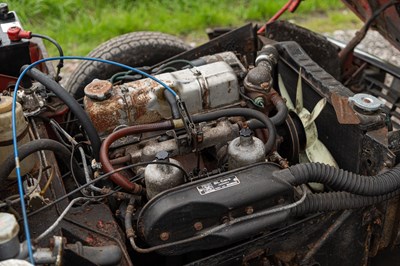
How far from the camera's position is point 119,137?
2.25 meters

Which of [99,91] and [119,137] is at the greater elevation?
[99,91]

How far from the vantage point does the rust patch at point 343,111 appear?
236 cm

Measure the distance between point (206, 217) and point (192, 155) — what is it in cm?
44

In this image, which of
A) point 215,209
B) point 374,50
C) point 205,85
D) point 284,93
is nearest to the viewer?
point 215,209

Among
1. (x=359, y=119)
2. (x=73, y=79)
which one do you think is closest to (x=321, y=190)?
(x=359, y=119)

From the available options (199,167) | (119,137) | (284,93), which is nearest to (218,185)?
(199,167)

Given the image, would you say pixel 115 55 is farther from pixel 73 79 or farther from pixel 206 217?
pixel 206 217

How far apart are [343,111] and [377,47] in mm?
3254

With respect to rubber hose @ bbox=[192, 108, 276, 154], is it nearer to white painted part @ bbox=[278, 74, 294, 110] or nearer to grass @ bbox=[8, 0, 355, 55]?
white painted part @ bbox=[278, 74, 294, 110]

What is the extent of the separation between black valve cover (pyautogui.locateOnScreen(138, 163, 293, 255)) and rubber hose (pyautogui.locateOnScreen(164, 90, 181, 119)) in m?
0.37

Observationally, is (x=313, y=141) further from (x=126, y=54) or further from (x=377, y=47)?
(x=377, y=47)

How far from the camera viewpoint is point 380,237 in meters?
2.51

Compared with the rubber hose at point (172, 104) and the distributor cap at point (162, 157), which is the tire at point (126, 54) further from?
the distributor cap at point (162, 157)

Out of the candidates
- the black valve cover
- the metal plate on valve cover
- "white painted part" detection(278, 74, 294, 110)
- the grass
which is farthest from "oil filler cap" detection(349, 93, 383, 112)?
the grass
